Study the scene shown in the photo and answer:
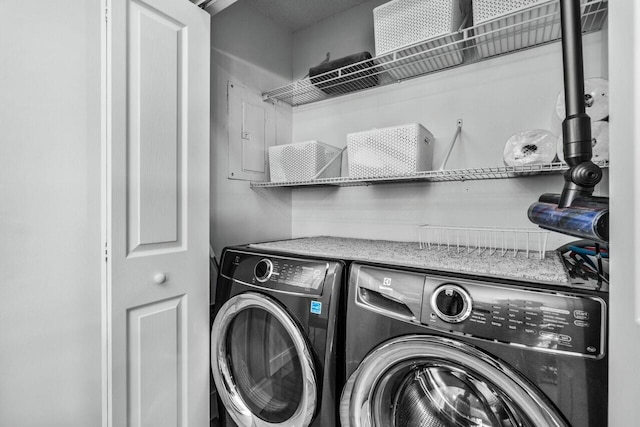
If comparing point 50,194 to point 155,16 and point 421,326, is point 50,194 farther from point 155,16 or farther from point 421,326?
point 421,326

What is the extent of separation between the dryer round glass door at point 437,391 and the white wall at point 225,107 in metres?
1.23

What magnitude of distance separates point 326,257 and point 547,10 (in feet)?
4.51

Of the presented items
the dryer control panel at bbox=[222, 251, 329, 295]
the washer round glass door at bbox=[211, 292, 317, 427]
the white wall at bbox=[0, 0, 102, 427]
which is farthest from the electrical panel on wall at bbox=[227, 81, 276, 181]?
the washer round glass door at bbox=[211, 292, 317, 427]

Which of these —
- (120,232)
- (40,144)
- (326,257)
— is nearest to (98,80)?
(40,144)

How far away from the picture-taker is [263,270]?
1442mm

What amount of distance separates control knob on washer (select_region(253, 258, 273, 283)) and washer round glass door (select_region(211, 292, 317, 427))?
0.27 feet

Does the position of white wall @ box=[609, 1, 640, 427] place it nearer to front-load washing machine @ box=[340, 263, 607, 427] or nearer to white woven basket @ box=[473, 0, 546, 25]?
front-load washing machine @ box=[340, 263, 607, 427]

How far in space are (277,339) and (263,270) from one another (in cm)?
32

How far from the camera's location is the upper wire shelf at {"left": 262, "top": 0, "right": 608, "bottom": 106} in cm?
131

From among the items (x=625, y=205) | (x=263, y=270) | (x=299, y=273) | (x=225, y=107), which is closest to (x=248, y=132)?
(x=225, y=107)

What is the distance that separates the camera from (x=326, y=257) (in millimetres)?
1300

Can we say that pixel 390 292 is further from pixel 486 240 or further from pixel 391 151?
pixel 486 240

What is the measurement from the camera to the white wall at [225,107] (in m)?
1.94

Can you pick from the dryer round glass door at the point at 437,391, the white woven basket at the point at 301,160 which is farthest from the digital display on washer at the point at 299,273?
the white woven basket at the point at 301,160
